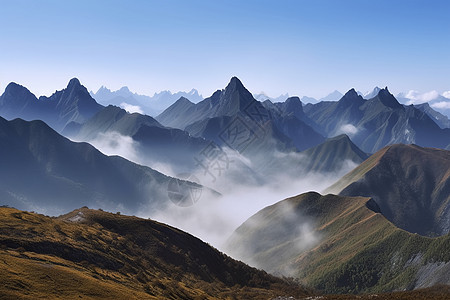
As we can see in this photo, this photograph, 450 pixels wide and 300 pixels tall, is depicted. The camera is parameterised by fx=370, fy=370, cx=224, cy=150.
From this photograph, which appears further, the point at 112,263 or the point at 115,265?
the point at 115,265

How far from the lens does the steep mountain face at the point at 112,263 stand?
53.7m

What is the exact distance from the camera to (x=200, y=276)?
10288 centimetres

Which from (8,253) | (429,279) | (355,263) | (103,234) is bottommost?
(429,279)

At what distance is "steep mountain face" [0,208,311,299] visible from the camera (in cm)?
5369

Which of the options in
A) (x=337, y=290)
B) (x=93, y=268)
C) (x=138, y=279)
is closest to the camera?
(x=93, y=268)

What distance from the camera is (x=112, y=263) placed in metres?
76.6

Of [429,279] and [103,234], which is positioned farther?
[429,279]

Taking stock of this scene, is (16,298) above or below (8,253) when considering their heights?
below

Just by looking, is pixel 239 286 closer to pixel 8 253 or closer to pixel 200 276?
pixel 200 276

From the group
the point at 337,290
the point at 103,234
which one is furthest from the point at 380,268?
the point at 103,234

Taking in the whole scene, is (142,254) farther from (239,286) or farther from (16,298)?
(16,298)

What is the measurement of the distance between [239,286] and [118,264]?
39935 millimetres

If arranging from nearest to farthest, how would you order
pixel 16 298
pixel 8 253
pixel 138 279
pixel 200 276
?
1. pixel 16 298
2. pixel 8 253
3. pixel 138 279
4. pixel 200 276

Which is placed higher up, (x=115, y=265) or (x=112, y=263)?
(x=112, y=263)
